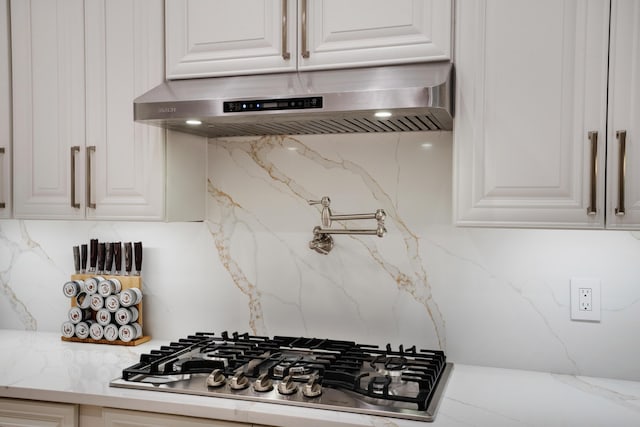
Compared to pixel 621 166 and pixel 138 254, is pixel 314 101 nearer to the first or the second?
pixel 621 166

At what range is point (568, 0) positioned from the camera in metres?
1.69

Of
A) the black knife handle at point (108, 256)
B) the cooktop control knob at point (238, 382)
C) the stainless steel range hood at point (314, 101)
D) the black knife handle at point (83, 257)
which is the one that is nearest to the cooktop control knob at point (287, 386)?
the cooktop control knob at point (238, 382)

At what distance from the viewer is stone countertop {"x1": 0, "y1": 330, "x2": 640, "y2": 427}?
1586 mm

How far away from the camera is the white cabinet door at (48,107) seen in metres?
2.22

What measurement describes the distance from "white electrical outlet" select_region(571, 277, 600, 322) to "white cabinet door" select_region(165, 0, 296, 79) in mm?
1143

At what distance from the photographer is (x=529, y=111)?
173 cm

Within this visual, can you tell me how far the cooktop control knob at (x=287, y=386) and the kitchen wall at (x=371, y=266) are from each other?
54cm

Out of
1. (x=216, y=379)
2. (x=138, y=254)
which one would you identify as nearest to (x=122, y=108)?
(x=138, y=254)

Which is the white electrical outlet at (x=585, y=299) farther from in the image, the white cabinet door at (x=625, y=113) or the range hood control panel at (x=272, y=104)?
the range hood control panel at (x=272, y=104)

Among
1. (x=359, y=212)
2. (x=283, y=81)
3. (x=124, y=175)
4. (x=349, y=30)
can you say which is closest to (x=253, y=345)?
(x=359, y=212)

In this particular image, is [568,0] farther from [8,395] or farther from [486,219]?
[8,395]

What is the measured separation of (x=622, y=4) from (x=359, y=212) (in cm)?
103

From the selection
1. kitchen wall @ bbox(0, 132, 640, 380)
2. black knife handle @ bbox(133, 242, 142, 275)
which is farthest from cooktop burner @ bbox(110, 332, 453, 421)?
black knife handle @ bbox(133, 242, 142, 275)

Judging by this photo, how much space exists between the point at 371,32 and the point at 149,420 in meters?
1.30
